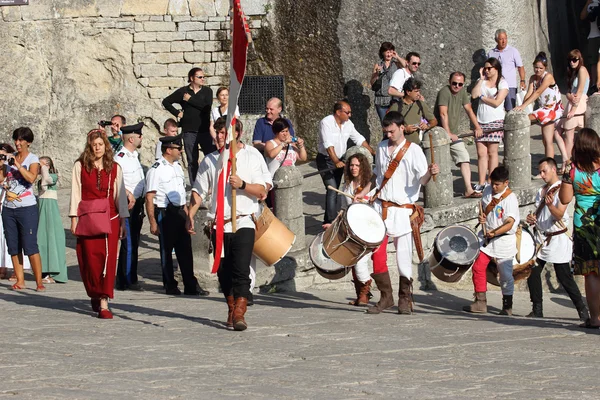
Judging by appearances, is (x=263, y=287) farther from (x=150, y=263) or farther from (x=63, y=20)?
(x=63, y=20)

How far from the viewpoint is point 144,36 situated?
1883 centimetres

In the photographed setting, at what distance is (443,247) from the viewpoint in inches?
468

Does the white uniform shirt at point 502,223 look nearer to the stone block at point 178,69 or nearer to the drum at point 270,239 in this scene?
the drum at point 270,239

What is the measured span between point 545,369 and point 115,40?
491 inches

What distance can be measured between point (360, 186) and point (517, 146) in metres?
3.62

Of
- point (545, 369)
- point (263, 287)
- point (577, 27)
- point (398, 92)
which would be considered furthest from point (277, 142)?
point (577, 27)

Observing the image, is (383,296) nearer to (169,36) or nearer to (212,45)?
(212,45)

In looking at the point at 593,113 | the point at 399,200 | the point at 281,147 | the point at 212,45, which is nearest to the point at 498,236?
the point at 399,200

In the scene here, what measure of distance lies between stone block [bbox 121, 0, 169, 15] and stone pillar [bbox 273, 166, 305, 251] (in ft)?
22.7

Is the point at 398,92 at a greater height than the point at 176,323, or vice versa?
the point at 398,92

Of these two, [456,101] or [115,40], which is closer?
[456,101]

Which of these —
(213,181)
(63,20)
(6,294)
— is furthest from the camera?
(63,20)

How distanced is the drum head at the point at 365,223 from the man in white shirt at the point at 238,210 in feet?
3.17

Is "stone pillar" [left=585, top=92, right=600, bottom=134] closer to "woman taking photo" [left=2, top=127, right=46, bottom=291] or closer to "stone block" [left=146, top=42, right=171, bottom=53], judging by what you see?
"stone block" [left=146, top=42, right=171, bottom=53]
